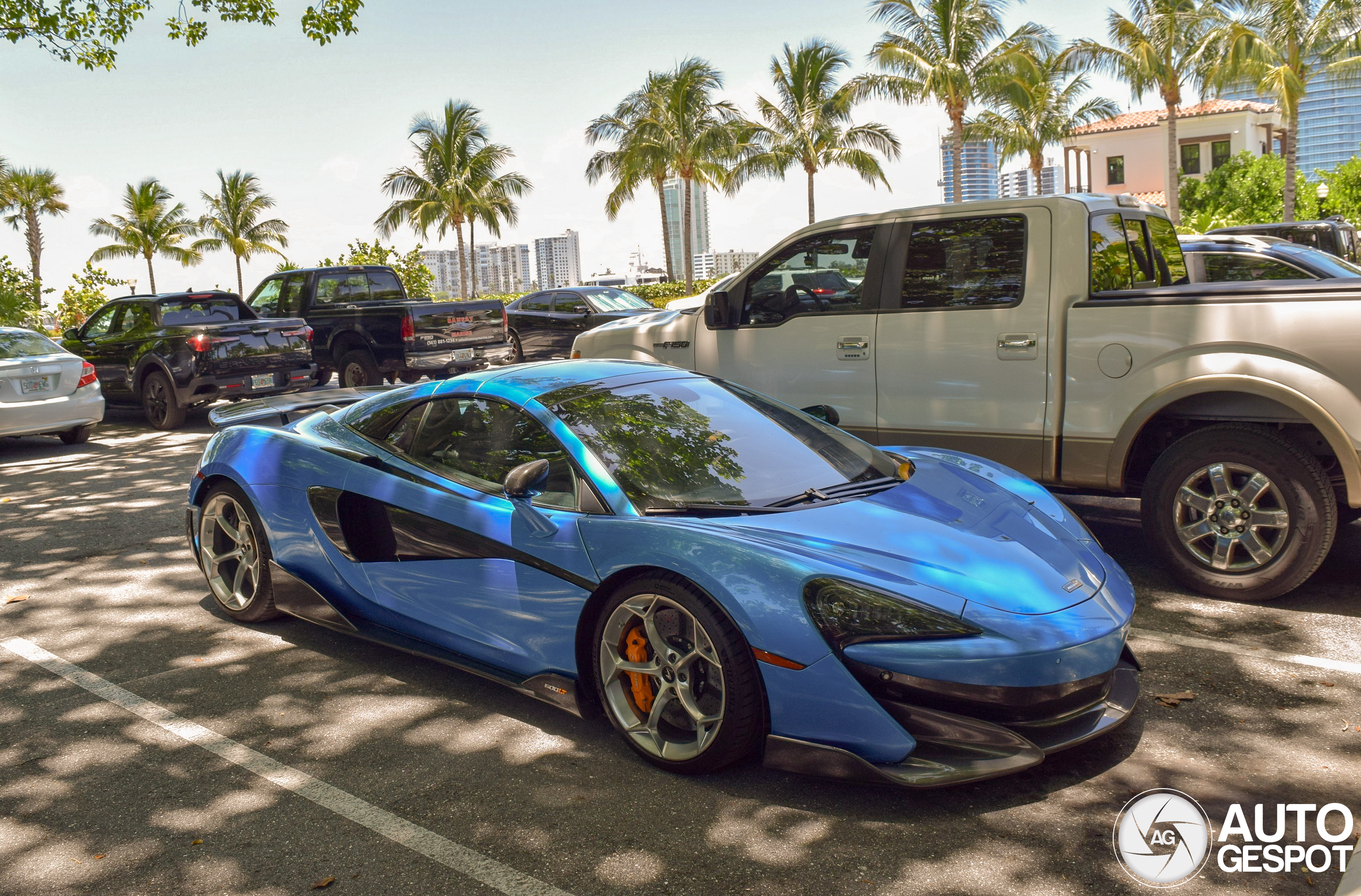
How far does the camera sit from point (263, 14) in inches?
619

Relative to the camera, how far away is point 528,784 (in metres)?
3.46

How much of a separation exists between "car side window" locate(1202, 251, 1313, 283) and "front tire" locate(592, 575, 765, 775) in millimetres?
7867

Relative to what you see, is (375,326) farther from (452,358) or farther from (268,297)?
(268,297)

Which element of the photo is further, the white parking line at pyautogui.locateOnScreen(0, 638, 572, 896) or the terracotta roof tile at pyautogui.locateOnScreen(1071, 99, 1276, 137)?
the terracotta roof tile at pyautogui.locateOnScreen(1071, 99, 1276, 137)

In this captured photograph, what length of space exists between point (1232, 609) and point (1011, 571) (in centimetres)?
226

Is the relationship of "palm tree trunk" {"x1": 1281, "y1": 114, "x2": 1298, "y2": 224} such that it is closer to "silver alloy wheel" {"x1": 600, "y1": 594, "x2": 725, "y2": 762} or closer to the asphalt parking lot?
the asphalt parking lot

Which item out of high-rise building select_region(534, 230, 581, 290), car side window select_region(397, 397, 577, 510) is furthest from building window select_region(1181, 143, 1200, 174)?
high-rise building select_region(534, 230, 581, 290)

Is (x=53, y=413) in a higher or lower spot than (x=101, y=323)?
lower

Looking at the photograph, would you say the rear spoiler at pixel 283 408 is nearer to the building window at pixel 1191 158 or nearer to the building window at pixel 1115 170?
the building window at pixel 1191 158

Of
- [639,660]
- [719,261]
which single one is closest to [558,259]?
[719,261]

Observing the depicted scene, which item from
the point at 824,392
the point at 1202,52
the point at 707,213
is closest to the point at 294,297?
the point at 824,392

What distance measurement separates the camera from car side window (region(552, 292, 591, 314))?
2009 cm

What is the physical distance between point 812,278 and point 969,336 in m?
1.13

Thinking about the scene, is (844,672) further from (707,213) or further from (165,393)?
(707,213)
